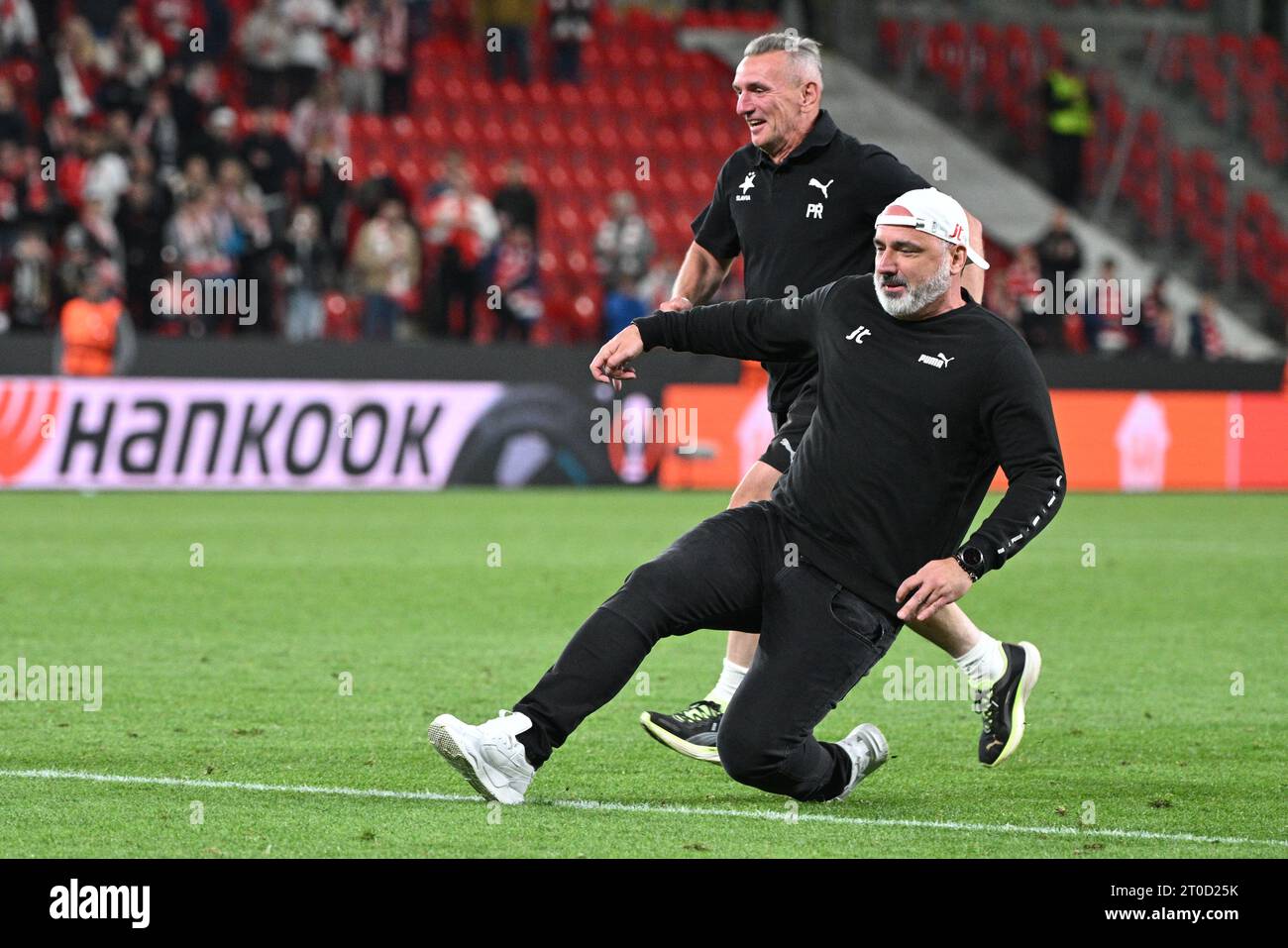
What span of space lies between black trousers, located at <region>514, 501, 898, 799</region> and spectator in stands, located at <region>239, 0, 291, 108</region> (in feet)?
62.0

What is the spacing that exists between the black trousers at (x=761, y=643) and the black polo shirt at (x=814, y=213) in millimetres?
1432

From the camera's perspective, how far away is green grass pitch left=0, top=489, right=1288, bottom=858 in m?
6.02

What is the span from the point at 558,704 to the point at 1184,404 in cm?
1804

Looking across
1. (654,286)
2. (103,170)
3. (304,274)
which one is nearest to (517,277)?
(654,286)

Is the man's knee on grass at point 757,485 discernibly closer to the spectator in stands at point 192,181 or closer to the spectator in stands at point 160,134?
the spectator in stands at point 192,181

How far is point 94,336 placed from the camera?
1958cm

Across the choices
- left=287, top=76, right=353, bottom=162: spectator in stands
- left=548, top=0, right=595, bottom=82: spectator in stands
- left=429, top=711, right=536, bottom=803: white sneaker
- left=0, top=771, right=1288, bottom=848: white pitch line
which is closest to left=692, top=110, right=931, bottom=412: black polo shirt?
left=0, top=771, right=1288, bottom=848: white pitch line

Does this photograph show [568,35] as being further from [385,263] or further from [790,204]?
[790,204]

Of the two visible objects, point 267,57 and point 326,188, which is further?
point 267,57

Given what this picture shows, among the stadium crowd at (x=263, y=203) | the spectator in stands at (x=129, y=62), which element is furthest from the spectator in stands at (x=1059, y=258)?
the spectator in stands at (x=129, y=62)

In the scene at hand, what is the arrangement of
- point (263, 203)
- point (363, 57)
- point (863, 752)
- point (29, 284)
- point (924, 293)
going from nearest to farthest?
point (924, 293)
point (863, 752)
point (29, 284)
point (263, 203)
point (363, 57)

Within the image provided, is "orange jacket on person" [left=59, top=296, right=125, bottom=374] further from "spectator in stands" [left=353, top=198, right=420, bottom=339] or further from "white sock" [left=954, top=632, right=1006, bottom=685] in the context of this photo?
"white sock" [left=954, top=632, right=1006, bottom=685]

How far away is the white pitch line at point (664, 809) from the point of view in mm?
6090

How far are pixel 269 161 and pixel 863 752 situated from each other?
16.8 meters
